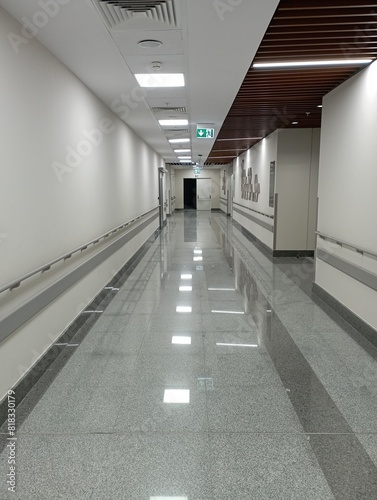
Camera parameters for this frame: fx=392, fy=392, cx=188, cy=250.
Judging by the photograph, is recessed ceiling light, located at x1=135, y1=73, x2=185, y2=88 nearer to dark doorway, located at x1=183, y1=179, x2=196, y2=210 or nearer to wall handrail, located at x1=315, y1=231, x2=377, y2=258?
wall handrail, located at x1=315, y1=231, x2=377, y2=258

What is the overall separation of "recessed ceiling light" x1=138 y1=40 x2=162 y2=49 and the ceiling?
0.17 ft

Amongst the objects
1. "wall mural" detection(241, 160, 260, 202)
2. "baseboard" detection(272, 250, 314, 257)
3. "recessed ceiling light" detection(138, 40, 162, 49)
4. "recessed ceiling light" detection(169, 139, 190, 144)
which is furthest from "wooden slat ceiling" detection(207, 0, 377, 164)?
"wall mural" detection(241, 160, 260, 202)

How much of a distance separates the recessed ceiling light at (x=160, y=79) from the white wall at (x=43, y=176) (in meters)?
0.79

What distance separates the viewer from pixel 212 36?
11.6 ft

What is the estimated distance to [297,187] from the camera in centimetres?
939

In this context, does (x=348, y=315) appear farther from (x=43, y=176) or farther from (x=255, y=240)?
(x=255, y=240)

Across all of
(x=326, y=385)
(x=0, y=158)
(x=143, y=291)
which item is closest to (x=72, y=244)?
(x=0, y=158)

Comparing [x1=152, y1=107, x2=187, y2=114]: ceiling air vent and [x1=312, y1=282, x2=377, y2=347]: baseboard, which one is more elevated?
[x1=152, y1=107, x2=187, y2=114]: ceiling air vent

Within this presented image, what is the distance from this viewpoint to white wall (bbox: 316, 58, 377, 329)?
4.41 m

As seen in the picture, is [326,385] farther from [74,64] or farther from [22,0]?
[74,64]

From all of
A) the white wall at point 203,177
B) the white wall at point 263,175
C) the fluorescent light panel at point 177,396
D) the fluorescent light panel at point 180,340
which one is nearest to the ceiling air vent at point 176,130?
the white wall at point 263,175

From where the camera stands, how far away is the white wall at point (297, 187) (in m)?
9.16

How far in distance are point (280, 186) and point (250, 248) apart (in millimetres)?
2342

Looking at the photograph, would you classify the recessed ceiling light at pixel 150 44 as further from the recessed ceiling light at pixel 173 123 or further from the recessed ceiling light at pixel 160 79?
the recessed ceiling light at pixel 173 123
